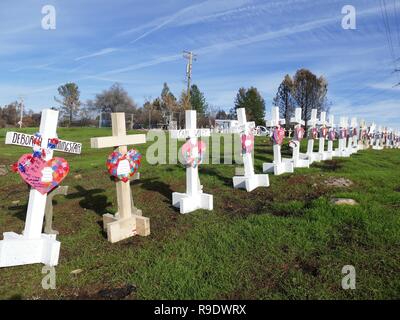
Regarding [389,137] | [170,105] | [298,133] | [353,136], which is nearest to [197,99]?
[170,105]

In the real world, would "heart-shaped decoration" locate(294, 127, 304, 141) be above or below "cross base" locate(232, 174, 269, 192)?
above

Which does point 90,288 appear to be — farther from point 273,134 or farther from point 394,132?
point 394,132

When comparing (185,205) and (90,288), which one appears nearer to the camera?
(90,288)

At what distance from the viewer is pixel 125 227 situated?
588cm

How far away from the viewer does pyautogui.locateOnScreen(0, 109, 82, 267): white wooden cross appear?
16.2 ft

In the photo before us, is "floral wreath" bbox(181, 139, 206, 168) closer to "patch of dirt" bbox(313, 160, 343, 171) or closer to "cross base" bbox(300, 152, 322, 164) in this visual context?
"patch of dirt" bbox(313, 160, 343, 171)

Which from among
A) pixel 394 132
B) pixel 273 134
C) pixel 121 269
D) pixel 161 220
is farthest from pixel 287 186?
pixel 394 132

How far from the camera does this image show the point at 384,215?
583 cm

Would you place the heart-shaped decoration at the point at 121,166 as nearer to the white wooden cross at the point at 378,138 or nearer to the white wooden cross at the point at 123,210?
the white wooden cross at the point at 123,210

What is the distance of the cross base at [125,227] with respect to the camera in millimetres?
5677

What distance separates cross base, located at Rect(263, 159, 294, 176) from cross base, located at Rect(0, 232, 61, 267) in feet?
22.0

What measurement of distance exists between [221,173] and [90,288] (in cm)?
694

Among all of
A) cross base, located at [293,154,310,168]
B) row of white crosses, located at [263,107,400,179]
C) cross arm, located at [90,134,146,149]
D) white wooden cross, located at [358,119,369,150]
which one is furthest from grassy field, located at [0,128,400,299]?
white wooden cross, located at [358,119,369,150]

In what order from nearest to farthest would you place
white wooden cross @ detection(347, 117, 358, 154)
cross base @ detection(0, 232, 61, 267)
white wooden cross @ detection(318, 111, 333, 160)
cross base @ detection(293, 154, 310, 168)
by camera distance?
1. cross base @ detection(0, 232, 61, 267)
2. cross base @ detection(293, 154, 310, 168)
3. white wooden cross @ detection(318, 111, 333, 160)
4. white wooden cross @ detection(347, 117, 358, 154)
